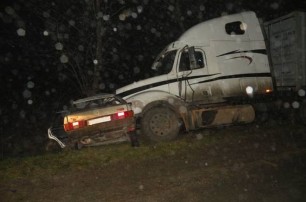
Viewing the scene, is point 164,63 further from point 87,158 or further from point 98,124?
point 87,158

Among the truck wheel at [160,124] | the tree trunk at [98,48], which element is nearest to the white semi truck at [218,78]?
the truck wheel at [160,124]

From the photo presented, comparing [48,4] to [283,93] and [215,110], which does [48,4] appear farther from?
[283,93]

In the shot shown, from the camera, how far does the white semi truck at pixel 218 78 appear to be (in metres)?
10.8

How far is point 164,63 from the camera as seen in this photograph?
11.4m

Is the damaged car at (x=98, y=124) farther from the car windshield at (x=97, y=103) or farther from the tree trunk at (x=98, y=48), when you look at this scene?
the tree trunk at (x=98, y=48)

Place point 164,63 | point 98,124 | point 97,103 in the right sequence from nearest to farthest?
point 98,124
point 97,103
point 164,63

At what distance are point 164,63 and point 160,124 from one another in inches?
74.7

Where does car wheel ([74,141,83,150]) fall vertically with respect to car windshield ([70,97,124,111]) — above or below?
below

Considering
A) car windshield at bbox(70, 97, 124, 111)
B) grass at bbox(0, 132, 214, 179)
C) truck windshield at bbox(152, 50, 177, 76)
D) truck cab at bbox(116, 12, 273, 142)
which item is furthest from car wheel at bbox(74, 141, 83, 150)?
truck windshield at bbox(152, 50, 177, 76)

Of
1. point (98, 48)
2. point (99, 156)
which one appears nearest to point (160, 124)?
point (99, 156)

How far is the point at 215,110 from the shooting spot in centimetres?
1078

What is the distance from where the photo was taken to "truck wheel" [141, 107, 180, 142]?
10750mm

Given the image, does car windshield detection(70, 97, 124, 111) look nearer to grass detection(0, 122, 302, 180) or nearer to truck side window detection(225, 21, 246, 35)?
grass detection(0, 122, 302, 180)

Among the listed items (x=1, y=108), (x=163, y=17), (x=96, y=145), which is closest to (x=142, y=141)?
(x=96, y=145)
